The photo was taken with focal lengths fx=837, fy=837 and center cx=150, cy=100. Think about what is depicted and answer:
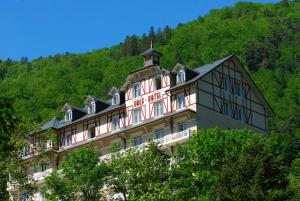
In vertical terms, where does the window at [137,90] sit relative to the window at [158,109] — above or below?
above

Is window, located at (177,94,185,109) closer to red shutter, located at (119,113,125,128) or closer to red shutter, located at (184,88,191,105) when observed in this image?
red shutter, located at (184,88,191,105)

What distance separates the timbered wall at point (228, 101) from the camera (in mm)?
79375

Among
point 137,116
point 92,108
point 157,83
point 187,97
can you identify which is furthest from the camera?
point 92,108

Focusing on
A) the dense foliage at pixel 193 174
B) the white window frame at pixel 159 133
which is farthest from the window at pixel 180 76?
the dense foliage at pixel 193 174

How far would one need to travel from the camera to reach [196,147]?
65438 mm

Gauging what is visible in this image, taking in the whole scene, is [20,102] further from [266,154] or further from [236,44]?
[266,154]

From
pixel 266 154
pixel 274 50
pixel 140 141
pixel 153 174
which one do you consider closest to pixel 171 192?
pixel 153 174

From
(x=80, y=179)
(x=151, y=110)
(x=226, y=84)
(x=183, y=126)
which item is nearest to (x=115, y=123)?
(x=151, y=110)

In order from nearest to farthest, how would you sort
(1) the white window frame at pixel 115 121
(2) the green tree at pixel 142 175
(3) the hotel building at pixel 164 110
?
(2) the green tree at pixel 142 175 < (3) the hotel building at pixel 164 110 < (1) the white window frame at pixel 115 121

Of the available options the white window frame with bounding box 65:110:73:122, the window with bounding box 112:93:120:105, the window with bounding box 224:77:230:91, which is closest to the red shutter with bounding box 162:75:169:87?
the window with bounding box 224:77:230:91

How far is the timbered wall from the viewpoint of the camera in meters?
79.4

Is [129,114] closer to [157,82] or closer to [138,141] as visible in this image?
[138,141]

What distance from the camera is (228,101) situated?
8306 centimetres

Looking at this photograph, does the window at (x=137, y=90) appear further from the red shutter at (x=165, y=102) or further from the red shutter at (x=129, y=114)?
the red shutter at (x=165, y=102)
